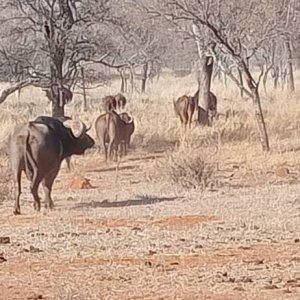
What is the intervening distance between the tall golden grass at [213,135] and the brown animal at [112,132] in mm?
1123

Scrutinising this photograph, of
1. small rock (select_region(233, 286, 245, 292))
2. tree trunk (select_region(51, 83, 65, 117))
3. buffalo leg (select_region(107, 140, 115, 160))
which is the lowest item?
buffalo leg (select_region(107, 140, 115, 160))

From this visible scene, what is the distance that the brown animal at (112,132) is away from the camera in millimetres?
24406

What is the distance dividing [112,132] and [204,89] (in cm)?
853

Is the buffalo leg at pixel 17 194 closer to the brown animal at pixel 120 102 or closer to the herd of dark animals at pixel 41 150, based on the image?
the herd of dark animals at pixel 41 150

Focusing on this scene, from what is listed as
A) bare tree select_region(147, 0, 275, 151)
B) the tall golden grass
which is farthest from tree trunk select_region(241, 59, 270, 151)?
the tall golden grass

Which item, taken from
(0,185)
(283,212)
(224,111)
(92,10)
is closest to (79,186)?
(0,185)

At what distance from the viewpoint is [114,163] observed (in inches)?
917

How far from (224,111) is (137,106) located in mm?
4151

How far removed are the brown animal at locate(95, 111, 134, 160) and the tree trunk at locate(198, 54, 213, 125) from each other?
20.1 ft

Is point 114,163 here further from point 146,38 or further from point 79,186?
point 146,38

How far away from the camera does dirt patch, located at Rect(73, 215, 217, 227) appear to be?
12680mm

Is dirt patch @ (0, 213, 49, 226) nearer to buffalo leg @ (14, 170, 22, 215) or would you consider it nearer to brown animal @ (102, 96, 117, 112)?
buffalo leg @ (14, 170, 22, 215)

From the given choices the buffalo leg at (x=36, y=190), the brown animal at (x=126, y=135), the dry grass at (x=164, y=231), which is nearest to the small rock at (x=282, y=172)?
the dry grass at (x=164, y=231)

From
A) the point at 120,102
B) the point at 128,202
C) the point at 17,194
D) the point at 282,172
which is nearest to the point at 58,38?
the point at 282,172
